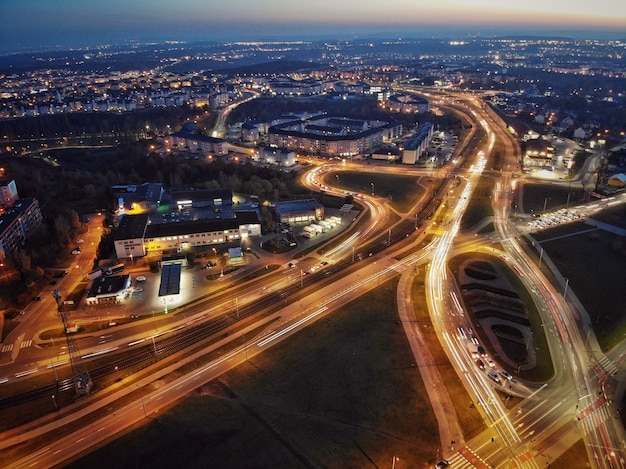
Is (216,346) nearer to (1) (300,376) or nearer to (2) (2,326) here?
(1) (300,376)

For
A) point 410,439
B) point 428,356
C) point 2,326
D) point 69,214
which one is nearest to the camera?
point 410,439

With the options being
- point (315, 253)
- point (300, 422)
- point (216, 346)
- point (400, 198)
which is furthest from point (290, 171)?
point (300, 422)

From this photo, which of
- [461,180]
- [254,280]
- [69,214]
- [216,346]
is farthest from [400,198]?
[69,214]

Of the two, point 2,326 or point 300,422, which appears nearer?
point 300,422

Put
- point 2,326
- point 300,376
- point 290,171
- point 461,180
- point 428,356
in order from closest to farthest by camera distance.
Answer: point 300,376 → point 428,356 → point 2,326 → point 461,180 → point 290,171

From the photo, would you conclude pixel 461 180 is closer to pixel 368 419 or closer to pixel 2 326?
pixel 368 419

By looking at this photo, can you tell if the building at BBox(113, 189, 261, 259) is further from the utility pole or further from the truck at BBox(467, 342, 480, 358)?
the truck at BBox(467, 342, 480, 358)
